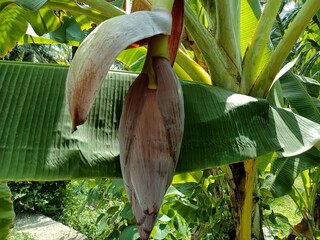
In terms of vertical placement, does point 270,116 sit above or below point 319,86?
above

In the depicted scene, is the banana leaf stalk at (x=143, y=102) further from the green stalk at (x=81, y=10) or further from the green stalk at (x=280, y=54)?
the green stalk at (x=81, y=10)

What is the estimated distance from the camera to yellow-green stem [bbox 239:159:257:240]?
0.78 m

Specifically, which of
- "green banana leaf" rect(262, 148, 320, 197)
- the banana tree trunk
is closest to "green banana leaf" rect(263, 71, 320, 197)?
"green banana leaf" rect(262, 148, 320, 197)

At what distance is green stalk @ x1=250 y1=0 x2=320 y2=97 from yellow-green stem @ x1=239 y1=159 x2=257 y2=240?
14 cm

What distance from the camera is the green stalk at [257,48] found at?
0.77 meters

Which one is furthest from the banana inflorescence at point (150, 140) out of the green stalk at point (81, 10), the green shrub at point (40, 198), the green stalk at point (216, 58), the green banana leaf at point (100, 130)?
the green shrub at point (40, 198)

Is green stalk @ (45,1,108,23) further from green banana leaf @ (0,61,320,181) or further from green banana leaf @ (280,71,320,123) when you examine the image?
green banana leaf @ (280,71,320,123)

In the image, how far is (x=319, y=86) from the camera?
3.83ft

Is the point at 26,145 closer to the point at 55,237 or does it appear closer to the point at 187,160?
the point at 187,160

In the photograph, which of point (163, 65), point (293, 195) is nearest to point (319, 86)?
point (293, 195)

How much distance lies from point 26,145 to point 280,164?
785 millimetres

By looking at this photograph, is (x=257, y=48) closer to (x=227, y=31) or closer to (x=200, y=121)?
(x=227, y=31)

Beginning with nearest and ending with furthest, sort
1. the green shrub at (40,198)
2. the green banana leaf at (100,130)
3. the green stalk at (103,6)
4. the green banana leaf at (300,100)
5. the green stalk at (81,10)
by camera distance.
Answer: the green banana leaf at (100,130)
the green stalk at (103,6)
the green stalk at (81,10)
the green banana leaf at (300,100)
the green shrub at (40,198)

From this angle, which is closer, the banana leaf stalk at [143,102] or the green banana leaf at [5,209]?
the banana leaf stalk at [143,102]
